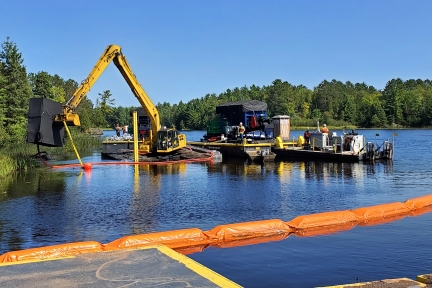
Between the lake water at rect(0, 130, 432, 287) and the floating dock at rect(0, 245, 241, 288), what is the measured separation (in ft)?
6.80

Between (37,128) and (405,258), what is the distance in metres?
21.0

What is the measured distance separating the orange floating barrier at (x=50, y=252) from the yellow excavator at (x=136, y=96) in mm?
18294

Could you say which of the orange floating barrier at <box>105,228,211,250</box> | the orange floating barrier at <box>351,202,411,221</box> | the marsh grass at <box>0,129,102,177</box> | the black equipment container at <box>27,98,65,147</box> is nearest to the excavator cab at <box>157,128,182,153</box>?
the marsh grass at <box>0,129,102,177</box>

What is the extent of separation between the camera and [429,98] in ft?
440

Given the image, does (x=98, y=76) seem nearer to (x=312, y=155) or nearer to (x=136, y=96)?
(x=136, y=96)

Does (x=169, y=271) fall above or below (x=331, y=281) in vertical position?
above

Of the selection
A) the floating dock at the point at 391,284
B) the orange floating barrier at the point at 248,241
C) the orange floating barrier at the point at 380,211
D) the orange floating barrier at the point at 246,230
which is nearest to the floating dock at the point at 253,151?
the orange floating barrier at the point at 380,211

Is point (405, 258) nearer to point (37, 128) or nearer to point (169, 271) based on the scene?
point (169, 271)

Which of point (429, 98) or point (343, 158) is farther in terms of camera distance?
point (429, 98)

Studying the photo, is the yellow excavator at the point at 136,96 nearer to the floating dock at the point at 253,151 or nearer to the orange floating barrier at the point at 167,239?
the floating dock at the point at 253,151

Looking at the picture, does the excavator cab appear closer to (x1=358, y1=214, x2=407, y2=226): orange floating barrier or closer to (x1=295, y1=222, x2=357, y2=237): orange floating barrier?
(x1=358, y1=214, x2=407, y2=226): orange floating barrier

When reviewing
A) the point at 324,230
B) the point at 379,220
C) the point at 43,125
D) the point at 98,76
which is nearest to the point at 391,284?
the point at 324,230

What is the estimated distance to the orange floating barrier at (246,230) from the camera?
12250 millimetres

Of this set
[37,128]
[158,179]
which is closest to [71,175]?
[37,128]
